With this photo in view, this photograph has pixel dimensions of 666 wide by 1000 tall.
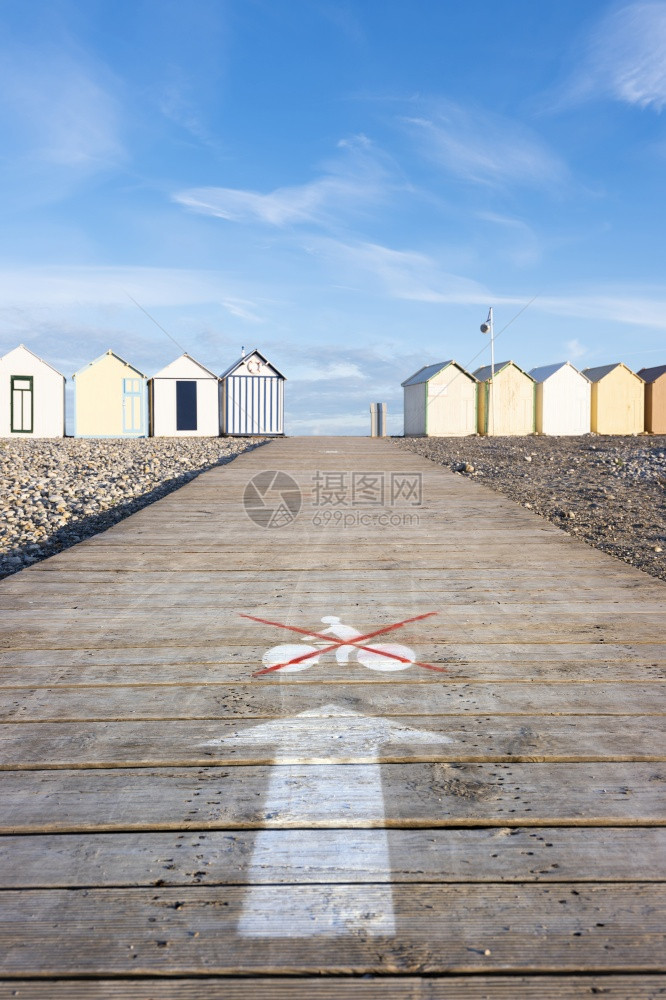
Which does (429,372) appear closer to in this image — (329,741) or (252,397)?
(252,397)

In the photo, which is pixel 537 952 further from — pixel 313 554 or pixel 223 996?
pixel 313 554

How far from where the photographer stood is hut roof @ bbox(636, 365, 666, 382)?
25.2 m

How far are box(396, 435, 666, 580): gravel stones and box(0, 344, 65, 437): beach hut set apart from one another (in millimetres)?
13831

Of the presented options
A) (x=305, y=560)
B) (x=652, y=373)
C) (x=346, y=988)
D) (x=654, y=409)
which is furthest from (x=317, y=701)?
(x=652, y=373)

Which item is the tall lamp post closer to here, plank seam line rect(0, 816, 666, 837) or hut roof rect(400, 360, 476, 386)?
hut roof rect(400, 360, 476, 386)

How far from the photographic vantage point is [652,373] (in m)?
25.9

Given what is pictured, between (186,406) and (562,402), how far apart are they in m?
12.9

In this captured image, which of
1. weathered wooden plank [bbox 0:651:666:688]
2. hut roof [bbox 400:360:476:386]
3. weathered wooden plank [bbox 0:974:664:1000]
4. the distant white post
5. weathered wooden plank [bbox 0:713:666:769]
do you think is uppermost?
Result: hut roof [bbox 400:360:476:386]

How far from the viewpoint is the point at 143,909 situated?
1.66m

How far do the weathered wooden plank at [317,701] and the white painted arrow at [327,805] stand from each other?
14cm

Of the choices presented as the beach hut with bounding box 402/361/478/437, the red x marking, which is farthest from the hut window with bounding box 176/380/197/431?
the red x marking

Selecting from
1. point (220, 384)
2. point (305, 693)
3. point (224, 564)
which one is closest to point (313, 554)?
point (224, 564)

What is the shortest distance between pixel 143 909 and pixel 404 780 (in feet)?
2.82

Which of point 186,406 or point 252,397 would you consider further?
point 252,397
